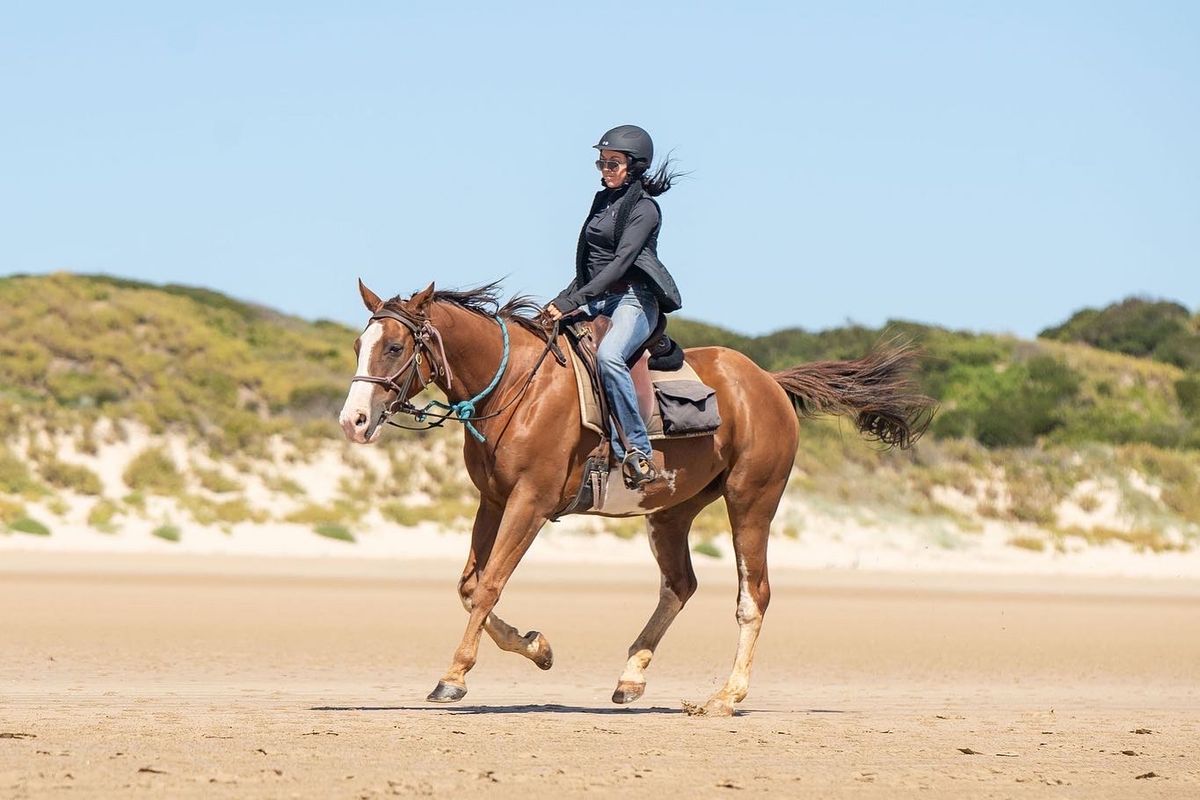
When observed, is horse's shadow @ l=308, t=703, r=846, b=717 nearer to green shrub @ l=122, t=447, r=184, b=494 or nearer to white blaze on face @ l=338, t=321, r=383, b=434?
white blaze on face @ l=338, t=321, r=383, b=434

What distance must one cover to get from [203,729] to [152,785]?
1.60 metres

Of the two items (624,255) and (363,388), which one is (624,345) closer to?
(624,255)

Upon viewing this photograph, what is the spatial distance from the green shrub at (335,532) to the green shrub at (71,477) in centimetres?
423

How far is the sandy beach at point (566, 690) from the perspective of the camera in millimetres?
7703

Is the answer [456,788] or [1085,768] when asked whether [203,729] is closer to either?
[456,788]

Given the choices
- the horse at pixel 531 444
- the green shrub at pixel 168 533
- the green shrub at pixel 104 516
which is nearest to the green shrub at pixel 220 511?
the green shrub at pixel 168 533

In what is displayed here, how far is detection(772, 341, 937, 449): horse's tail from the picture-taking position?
12.6 metres

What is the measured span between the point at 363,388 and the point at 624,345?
5.61 feet

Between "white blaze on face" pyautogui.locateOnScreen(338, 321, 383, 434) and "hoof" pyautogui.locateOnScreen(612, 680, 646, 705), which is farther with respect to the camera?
"hoof" pyautogui.locateOnScreen(612, 680, 646, 705)

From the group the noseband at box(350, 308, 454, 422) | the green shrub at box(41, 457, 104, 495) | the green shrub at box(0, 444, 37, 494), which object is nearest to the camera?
the noseband at box(350, 308, 454, 422)

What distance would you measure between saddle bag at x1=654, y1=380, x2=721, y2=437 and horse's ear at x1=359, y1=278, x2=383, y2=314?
5.90 feet

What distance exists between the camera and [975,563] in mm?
28266

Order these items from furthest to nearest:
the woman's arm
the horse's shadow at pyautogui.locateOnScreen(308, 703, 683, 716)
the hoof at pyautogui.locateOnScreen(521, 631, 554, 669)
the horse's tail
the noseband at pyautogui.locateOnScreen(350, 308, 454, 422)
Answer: the horse's tail, the woman's arm, the hoof at pyautogui.locateOnScreen(521, 631, 554, 669), the horse's shadow at pyautogui.locateOnScreen(308, 703, 683, 716), the noseband at pyautogui.locateOnScreen(350, 308, 454, 422)

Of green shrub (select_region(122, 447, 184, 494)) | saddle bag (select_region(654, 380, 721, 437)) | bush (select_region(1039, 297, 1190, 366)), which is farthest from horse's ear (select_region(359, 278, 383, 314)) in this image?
bush (select_region(1039, 297, 1190, 366))
